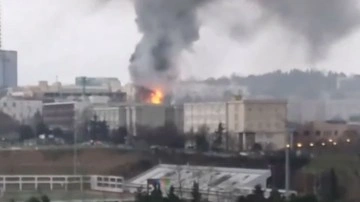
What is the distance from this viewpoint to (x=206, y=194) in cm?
1576

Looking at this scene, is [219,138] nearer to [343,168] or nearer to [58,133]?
[343,168]

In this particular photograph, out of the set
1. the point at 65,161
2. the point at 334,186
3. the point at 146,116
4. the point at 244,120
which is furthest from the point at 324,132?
the point at 334,186

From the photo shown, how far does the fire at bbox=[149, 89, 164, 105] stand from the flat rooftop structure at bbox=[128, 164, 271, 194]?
12.7m

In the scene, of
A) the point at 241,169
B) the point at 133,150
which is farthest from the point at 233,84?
the point at 241,169

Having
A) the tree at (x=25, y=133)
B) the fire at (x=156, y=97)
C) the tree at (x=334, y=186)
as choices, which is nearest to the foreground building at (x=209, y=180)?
the tree at (x=334, y=186)

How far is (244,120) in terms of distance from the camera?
1210 inches

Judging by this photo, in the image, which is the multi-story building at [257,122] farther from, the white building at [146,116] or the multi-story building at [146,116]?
the white building at [146,116]

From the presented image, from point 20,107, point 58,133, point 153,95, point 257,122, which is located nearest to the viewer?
point 257,122

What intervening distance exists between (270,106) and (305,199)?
59.6 feet

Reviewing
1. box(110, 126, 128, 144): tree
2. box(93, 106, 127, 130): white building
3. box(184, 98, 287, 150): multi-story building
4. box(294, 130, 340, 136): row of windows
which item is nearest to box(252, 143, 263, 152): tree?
box(184, 98, 287, 150): multi-story building

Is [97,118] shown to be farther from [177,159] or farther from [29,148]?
[177,159]

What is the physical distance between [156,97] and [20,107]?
17902 mm

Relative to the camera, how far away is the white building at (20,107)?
49.0m

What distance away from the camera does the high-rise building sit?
2677 inches
